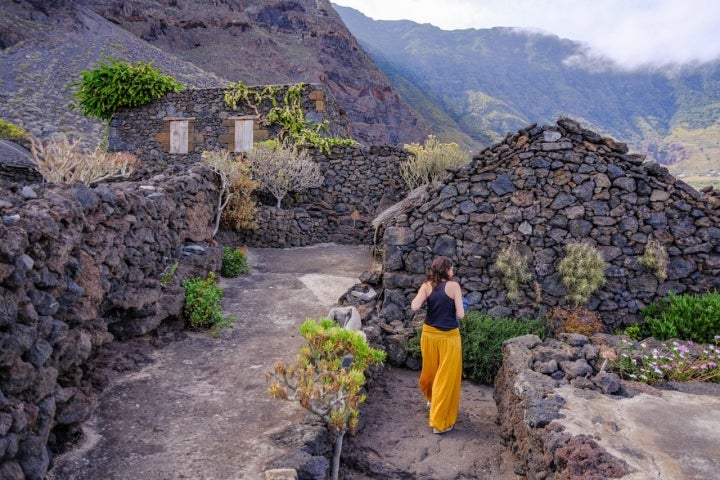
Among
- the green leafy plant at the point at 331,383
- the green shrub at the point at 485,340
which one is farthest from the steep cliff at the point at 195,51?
the green leafy plant at the point at 331,383

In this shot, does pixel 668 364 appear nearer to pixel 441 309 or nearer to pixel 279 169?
pixel 441 309

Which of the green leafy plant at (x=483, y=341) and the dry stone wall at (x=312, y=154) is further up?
the dry stone wall at (x=312, y=154)

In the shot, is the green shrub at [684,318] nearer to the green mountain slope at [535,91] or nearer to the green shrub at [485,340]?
the green shrub at [485,340]

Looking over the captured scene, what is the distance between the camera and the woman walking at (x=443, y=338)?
17.3 ft

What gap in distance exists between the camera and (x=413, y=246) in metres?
8.12

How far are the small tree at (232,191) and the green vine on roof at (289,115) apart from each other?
3483 mm

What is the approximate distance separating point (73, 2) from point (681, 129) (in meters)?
64.2

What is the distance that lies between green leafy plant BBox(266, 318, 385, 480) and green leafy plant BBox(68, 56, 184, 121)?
1401 centimetres

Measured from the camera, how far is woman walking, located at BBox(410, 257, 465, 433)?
5258mm

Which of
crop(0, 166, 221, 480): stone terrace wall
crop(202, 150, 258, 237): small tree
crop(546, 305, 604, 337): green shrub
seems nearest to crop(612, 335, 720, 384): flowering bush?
crop(546, 305, 604, 337): green shrub

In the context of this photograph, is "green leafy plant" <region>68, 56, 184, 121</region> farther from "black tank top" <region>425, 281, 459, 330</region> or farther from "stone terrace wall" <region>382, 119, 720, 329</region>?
"black tank top" <region>425, 281, 459, 330</region>

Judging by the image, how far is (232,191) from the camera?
11.7 metres

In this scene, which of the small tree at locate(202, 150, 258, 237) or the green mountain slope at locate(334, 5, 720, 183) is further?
the green mountain slope at locate(334, 5, 720, 183)

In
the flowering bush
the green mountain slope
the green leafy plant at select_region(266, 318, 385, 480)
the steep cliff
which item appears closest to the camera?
the green leafy plant at select_region(266, 318, 385, 480)
